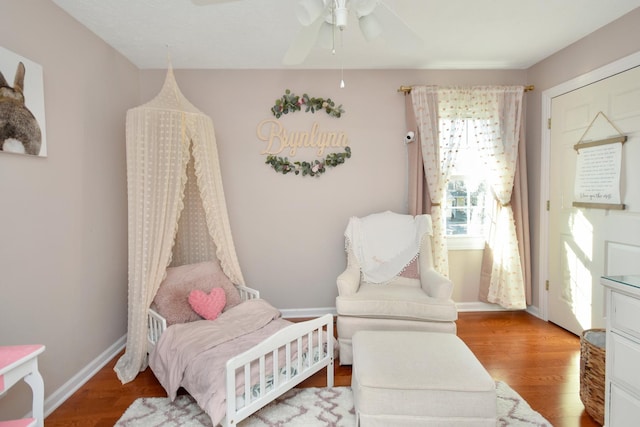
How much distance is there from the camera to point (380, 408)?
5.44 ft

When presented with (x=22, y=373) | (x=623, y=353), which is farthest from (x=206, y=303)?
(x=623, y=353)

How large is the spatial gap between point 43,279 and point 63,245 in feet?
0.84

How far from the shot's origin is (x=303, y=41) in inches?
63.9

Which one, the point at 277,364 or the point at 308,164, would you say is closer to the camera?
the point at 277,364

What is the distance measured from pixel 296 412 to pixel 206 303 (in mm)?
1025

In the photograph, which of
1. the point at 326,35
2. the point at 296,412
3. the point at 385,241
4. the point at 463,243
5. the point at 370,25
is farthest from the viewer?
the point at 463,243

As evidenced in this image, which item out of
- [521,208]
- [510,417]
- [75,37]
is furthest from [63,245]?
[521,208]

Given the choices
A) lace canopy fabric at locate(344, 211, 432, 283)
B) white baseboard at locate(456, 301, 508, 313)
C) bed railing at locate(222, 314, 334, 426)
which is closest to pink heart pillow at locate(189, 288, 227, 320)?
bed railing at locate(222, 314, 334, 426)

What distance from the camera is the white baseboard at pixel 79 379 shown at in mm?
2116

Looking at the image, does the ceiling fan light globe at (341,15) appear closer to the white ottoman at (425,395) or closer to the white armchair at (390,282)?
the white ottoman at (425,395)

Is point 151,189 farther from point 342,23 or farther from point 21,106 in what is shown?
point 342,23

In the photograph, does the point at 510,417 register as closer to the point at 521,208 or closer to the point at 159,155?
the point at 521,208

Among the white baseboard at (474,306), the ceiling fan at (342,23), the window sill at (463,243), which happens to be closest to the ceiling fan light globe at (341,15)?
the ceiling fan at (342,23)

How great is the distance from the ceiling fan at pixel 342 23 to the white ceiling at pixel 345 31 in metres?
0.63
